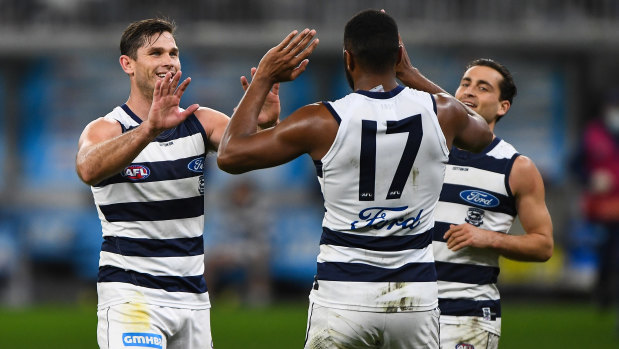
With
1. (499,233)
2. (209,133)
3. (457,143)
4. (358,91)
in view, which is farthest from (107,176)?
(499,233)

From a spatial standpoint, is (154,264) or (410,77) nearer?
(410,77)

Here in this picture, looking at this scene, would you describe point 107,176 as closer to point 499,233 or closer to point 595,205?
point 499,233

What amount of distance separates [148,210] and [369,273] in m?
1.36

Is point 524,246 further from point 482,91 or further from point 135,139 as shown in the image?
point 135,139

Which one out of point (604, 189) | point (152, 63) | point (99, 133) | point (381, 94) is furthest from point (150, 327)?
point (604, 189)

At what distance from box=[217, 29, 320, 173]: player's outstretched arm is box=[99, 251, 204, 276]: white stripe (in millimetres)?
896

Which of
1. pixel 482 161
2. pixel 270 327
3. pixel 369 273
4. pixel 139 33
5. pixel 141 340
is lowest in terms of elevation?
pixel 270 327

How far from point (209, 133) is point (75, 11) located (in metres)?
15.4

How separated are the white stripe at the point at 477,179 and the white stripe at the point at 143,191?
173 centimetres

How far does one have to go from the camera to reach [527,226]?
20.2ft

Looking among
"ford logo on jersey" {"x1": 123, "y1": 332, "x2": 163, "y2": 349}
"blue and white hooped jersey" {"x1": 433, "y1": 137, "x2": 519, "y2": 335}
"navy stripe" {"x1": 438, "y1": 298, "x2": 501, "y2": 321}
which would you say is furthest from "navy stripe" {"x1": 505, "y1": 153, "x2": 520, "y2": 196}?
"ford logo on jersey" {"x1": 123, "y1": 332, "x2": 163, "y2": 349}

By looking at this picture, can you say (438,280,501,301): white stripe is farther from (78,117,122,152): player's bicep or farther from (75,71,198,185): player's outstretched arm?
(78,117,122,152): player's bicep

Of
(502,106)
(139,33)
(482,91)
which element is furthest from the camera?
(502,106)

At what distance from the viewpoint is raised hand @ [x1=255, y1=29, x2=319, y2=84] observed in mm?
4871
